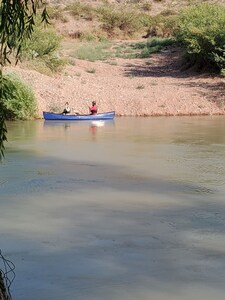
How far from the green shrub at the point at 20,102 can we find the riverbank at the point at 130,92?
1.10 meters

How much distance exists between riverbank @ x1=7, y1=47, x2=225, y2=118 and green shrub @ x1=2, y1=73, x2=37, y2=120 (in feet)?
3.60

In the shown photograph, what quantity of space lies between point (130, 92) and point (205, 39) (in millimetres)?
6927

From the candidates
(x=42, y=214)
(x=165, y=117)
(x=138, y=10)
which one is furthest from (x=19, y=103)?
(x=138, y=10)

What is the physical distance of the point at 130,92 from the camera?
1313 inches

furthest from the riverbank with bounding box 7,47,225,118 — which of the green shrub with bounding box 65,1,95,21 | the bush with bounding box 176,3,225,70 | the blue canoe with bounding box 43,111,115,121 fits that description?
the green shrub with bounding box 65,1,95,21

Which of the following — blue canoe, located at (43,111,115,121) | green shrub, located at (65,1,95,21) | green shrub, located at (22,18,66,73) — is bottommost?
blue canoe, located at (43,111,115,121)

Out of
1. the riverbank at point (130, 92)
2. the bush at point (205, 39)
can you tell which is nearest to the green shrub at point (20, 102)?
the riverbank at point (130, 92)

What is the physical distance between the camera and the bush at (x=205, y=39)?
36.8 meters

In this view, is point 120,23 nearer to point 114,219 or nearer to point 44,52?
point 44,52

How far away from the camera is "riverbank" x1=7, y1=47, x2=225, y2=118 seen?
31.7 meters

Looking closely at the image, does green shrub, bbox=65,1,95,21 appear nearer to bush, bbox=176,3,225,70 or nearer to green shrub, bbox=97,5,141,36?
green shrub, bbox=97,5,141,36

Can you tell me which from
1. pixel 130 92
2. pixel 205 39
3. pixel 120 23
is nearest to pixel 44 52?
pixel 130 92

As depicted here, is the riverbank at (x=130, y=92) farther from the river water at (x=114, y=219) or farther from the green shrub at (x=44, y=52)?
the river water at (x=114, y=219)

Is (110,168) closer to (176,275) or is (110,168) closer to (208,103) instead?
(176,275)
